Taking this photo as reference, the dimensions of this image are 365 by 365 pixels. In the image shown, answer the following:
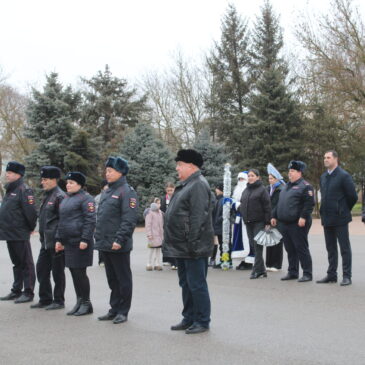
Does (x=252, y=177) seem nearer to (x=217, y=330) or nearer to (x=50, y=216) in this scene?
(x=50, y=216)

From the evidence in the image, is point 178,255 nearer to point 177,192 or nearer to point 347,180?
point 177,192

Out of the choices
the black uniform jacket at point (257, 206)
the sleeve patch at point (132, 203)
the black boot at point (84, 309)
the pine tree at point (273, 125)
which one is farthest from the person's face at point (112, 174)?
the pine tree at point (273, 125)

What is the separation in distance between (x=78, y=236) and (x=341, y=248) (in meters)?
4.51

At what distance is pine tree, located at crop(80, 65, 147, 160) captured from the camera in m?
40.8

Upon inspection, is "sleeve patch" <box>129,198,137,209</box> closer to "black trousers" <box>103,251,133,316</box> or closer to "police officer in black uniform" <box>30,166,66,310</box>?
"black trousers" <box>103,251,133,316</box>

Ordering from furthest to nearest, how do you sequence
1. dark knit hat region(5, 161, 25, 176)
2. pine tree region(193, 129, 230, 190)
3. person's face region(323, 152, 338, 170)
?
pine tree region(193, 129, 230, 190)
person's face region(323, 152, 338, 170)
dark knit hat region(5, 161, 25, 176)

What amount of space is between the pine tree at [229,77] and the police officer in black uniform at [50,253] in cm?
3407

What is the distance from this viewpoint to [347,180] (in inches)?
368

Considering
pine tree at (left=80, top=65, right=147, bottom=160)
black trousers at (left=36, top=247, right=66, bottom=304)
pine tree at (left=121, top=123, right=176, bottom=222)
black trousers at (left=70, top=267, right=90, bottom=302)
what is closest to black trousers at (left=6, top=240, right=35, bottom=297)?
black trousers at (left=36, top=247, right=66, bottom=304)

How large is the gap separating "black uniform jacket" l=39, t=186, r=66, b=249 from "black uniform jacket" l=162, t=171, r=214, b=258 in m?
2.19

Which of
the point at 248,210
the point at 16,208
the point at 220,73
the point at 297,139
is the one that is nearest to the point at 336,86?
the point at 297,139

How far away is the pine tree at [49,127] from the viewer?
32100 mm

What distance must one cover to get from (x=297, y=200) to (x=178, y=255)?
433 centimetres

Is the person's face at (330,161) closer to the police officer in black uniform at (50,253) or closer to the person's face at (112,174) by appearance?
the person's face at (112,174)
